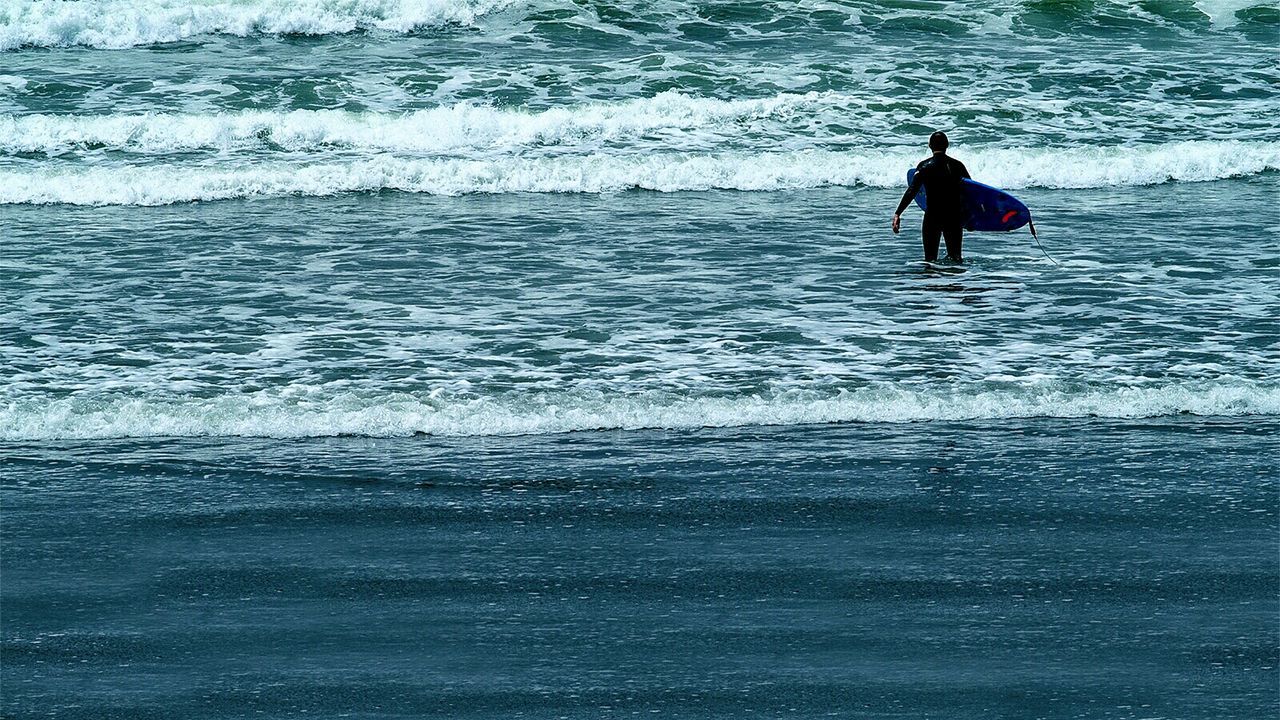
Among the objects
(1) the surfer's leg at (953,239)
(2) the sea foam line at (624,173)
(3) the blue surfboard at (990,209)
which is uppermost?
(2) the sea foam line at (624,173)

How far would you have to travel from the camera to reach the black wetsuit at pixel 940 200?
46.5 ft

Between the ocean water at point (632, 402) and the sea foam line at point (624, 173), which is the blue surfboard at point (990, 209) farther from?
the sea foam line at point (624, 173)

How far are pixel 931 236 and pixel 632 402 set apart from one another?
5.66 meters

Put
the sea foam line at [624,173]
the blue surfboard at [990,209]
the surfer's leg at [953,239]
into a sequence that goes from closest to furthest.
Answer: the surfer's leg at [953,239], the blue surfboard at [990,209], the sea foam line at [624,173]

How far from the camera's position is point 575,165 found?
757 inches

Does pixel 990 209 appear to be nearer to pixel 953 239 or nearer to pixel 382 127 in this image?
pixel 953 239

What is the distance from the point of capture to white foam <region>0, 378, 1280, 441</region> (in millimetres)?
9086

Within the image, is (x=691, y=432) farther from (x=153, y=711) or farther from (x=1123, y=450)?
(x=153, y=711)

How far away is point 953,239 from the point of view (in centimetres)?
1441

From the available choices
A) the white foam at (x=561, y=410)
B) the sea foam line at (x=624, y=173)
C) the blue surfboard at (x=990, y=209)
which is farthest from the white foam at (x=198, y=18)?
the white foam at (x=561, y=410)

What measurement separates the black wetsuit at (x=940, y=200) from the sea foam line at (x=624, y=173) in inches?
175

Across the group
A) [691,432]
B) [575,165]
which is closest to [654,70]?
[575,165]

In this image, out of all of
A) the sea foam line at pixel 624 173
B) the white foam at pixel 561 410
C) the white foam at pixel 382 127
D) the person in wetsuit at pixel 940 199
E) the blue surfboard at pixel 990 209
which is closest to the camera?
the white foam at pixel 561 410

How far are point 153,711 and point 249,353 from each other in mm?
5758
